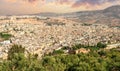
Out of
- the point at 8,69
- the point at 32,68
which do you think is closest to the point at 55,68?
the point at 32,68

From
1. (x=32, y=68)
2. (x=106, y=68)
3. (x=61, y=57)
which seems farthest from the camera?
(x=61, y=57)

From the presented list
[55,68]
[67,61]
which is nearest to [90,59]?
[67,61]

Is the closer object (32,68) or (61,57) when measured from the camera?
(32,68)

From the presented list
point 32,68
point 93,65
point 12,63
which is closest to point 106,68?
point 93,65

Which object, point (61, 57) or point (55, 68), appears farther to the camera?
point (61, 57)

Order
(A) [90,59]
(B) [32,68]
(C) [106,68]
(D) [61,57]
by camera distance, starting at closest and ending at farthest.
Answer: (B) [32,68] < (C) [106,68] < (A) [90,59] < (D) [61,57]

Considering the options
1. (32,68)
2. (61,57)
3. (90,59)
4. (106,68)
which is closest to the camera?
(32,68)

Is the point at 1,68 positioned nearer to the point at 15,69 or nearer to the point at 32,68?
the point at 15,69

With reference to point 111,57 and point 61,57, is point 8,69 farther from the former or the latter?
point 111,57
